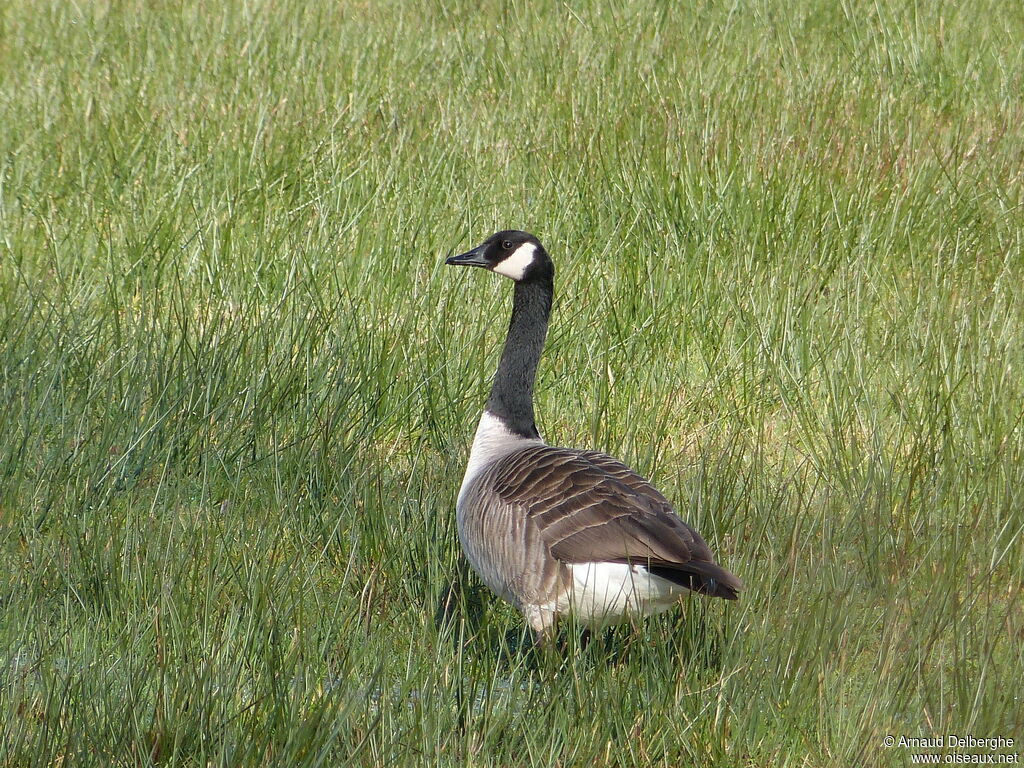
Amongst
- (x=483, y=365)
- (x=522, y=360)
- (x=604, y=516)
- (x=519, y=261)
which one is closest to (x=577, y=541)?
(x=604, y=516)

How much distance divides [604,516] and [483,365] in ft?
5.98

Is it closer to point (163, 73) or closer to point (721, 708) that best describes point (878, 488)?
point (721, 708)

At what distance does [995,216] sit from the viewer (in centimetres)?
621

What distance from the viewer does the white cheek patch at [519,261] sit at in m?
4.27

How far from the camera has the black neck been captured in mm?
4105

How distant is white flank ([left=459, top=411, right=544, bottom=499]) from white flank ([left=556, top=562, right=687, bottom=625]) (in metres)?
0.72

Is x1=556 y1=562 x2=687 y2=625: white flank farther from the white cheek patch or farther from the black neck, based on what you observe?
the white cheek patch

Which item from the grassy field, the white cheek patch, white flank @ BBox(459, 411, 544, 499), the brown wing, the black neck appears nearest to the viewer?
the grassy field

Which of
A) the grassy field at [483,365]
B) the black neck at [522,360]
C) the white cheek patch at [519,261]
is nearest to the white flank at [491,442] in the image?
the black neck at [522,360]

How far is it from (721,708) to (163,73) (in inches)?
256

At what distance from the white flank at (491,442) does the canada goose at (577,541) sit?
0.11m

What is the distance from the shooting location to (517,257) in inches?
169

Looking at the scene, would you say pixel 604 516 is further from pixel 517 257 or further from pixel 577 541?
pixel 517 257

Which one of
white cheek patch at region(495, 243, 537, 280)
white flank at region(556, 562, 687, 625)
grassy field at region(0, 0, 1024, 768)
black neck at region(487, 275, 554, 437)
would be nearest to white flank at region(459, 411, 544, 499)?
black neck at region(487, 275, 554, 437)
